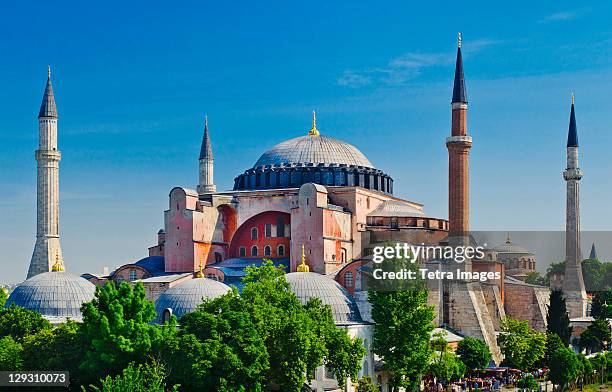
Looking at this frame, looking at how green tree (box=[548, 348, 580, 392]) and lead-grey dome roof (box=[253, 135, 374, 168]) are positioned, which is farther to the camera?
lead-grey dome roof (box=[253, 135, 374, 168])

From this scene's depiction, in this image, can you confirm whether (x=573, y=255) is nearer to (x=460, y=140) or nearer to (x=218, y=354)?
(x=460, y=140)

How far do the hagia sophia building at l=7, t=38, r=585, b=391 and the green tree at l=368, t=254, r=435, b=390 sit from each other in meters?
1.72

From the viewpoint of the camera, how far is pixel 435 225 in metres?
31.6

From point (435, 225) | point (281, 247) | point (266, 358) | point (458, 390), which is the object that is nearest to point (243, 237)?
point (281, 247)

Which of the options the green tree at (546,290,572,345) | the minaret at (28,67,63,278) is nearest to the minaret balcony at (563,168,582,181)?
the green tree at (546,290,572,345)

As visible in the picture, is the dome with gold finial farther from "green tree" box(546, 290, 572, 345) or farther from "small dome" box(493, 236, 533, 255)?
"small dome" box(493, 236, 533, 255)

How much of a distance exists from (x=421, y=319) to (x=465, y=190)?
335 inches

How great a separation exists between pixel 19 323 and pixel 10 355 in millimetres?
2138

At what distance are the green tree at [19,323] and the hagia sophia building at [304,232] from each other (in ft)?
7.55

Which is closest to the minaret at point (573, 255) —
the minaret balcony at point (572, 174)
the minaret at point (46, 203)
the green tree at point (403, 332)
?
the minaret balcony at point (572, 174)

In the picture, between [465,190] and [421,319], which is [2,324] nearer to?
[421,319]

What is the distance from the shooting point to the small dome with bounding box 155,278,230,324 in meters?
23.1

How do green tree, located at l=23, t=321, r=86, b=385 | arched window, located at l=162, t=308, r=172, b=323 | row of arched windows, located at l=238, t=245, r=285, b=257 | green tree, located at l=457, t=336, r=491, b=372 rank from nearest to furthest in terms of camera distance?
green tree, located at l=23, t=321, r=86, b=385 < arched window, located at l=162, t=308, r=172, b=323 < green tree, located at l=457, t=336, r=491, b=372 < row of arched windows, located at l=238, t=245, r=285, b=257

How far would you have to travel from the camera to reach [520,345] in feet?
88.7
